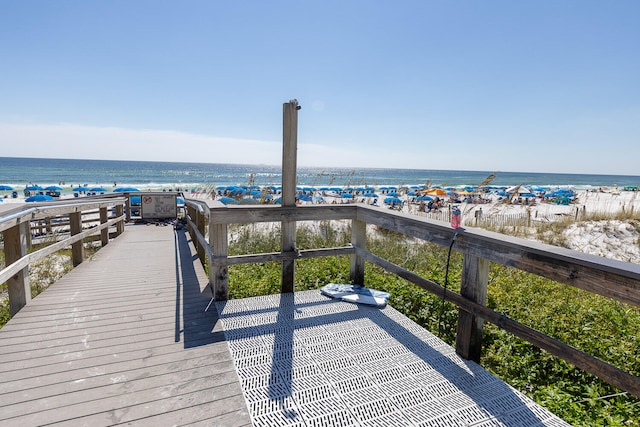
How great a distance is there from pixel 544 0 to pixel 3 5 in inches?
464

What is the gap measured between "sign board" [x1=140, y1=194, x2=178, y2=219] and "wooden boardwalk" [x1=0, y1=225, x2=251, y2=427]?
243 inches

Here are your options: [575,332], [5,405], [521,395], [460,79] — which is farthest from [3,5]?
[460,79]

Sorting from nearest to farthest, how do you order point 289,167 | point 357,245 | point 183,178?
1. point 289,167
2. point 357,245
3. point 183,178

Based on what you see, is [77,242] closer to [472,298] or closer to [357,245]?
[357,245]

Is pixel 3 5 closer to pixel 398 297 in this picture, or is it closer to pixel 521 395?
pixel 398 297

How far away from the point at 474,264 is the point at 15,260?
3.97 m

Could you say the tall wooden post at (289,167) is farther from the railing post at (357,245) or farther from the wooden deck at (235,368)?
the railing post at (357,245)

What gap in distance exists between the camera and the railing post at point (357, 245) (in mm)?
3637

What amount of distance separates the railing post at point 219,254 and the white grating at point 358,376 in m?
0.27

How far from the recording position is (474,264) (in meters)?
2.17

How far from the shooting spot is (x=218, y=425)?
1.54m

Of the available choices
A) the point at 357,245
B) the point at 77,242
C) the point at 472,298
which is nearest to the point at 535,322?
the point at 472,298

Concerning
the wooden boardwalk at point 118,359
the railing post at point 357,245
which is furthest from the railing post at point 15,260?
the railing post at point 357,245

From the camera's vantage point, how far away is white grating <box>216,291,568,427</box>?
5.39 feet
